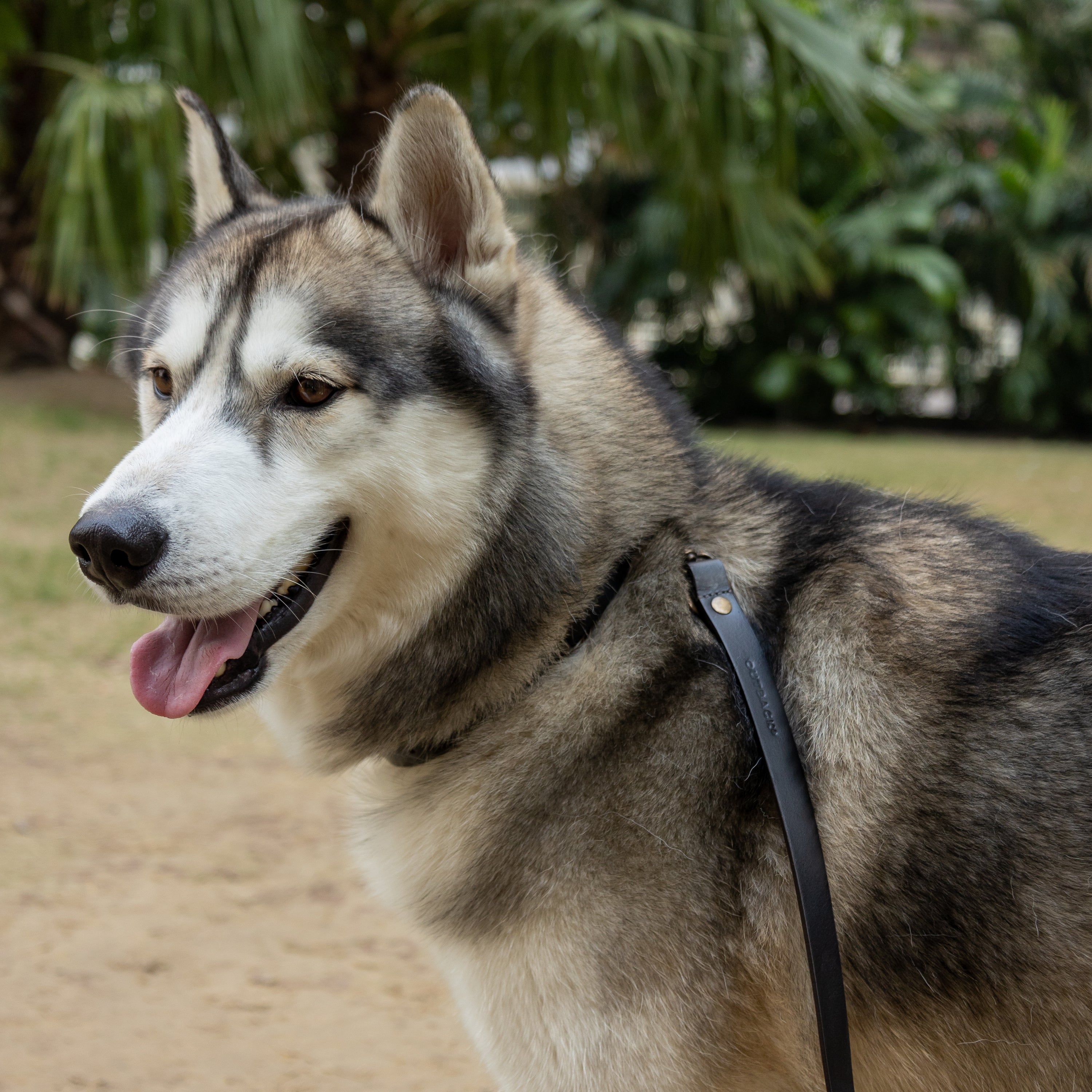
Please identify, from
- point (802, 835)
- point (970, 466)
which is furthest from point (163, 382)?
point (970, 466)

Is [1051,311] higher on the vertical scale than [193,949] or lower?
lower

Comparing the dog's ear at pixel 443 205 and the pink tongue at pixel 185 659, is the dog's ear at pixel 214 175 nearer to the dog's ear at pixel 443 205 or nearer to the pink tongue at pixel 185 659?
the dog's ear at pixel 443 205

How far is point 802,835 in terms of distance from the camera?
1715mm

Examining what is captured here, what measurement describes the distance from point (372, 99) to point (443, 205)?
779cm

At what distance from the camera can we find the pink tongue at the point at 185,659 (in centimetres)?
203

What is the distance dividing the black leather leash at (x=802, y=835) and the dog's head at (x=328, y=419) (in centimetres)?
57

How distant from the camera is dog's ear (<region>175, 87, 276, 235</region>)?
251cm

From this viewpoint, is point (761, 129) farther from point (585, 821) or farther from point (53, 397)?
point (585, 821)

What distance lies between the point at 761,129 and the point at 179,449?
11.8 metres

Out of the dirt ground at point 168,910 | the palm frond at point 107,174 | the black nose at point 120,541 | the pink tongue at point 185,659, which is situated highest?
the black nose at point 120,541

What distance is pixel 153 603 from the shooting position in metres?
1.92

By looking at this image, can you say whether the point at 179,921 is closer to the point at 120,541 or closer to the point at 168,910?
the point at 168,910

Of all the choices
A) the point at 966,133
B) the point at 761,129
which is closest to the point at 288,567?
the point at 761,129

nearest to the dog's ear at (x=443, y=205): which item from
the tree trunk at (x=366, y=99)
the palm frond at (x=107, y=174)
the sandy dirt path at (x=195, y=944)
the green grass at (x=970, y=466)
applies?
the sandy dirt path at (x=195, y=944)
